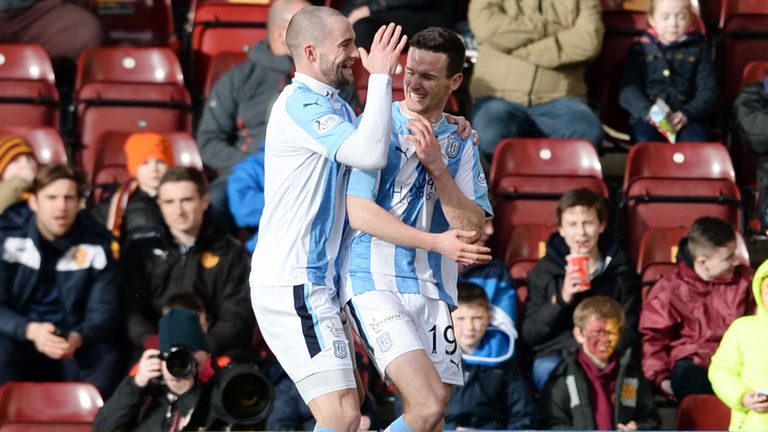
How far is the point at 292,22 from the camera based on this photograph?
5.54 m

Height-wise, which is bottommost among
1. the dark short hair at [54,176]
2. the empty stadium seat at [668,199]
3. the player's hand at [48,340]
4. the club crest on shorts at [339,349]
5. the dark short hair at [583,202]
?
the player's hand at [48,340]

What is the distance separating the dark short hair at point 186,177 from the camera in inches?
324

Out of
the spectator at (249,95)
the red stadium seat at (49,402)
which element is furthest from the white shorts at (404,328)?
the spectator at (249,95)

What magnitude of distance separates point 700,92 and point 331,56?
16.3ft

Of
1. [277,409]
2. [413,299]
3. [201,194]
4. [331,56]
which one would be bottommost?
[277,409]

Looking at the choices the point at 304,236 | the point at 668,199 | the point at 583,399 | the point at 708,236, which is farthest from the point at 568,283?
the point at 304,236

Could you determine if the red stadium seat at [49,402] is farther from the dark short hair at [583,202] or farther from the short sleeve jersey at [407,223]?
the dark short hair at [583,202]

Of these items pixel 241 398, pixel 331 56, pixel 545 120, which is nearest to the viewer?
pixel 331 56

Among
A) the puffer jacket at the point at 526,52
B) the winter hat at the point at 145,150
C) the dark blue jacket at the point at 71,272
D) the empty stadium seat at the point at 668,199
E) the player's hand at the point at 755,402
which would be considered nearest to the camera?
the player's hand at the point at 755,402

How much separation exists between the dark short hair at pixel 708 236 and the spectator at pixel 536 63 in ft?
5.27

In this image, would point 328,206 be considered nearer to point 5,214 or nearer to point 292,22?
point 292,22

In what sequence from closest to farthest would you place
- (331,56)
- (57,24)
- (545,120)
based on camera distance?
(331,56), (545,120), (57,24)

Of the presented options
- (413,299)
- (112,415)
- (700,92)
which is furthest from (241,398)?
(700,92)

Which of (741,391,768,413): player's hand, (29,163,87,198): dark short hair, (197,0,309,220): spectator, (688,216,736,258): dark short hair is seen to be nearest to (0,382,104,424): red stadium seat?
(29,163,87,198): dark short hair
